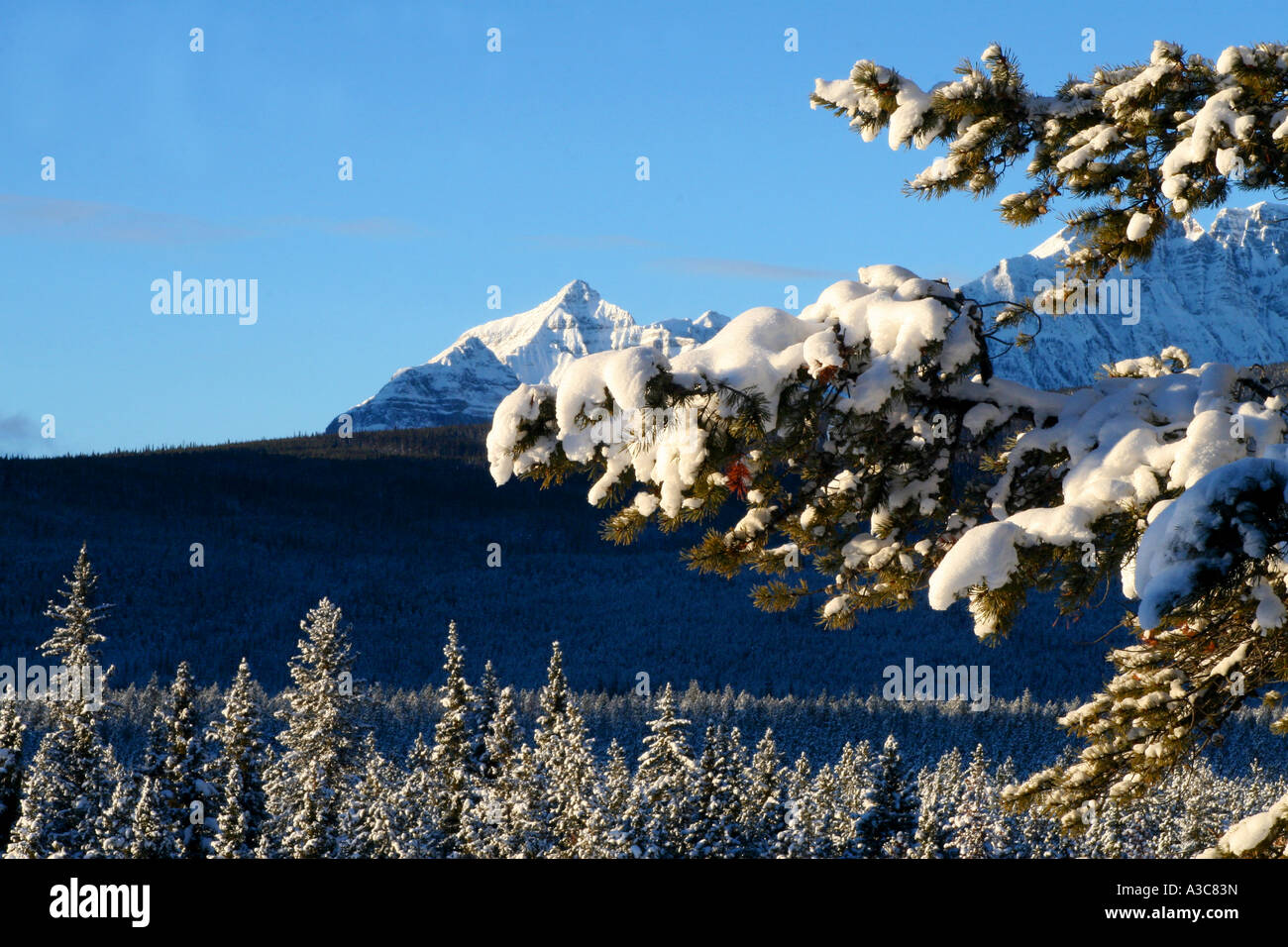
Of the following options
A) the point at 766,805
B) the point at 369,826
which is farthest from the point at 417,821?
the point at 766,805

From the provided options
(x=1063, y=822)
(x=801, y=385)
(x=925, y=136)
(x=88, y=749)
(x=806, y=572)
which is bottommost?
(x=88, y=749)

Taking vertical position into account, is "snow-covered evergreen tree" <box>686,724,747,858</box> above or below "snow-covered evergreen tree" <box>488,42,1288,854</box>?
below

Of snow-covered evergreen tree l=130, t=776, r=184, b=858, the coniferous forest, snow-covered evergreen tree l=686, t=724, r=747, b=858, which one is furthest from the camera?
snow-covered evergreen tree l=686, t=724, r=747, b=858

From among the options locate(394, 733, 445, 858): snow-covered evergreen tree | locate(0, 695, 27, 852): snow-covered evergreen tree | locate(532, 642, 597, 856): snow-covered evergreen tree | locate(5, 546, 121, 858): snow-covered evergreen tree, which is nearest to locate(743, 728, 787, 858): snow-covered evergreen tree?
locate(532, 642, 597, 856): snow-covered evergreen tree

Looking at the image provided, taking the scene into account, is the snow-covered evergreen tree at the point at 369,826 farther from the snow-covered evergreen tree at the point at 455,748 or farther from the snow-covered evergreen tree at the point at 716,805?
the snow-covered evergreen tree at the point at 716,805

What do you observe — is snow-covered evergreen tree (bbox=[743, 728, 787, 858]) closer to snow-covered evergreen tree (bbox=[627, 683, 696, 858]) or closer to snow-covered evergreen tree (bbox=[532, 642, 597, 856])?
snow-covered evergreen tree (bbox=[627, 683, 696, 858])

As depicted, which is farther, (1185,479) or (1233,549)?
(1185,479)

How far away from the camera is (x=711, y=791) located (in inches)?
1452

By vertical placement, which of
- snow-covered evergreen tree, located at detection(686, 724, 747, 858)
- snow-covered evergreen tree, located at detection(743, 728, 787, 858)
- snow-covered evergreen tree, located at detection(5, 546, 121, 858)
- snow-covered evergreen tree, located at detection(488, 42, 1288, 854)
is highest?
snow-covered evergreen tree, located at detection(488, 42, 1288, 854)

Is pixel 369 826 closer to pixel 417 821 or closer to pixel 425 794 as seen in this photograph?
pixel 417 821

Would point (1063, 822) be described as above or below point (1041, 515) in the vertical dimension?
below
